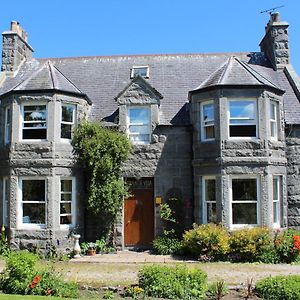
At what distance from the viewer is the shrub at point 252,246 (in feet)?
49.2

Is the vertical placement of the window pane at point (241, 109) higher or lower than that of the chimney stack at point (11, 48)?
lower

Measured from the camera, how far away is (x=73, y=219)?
55.7 ft

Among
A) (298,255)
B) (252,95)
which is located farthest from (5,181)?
(298,255)

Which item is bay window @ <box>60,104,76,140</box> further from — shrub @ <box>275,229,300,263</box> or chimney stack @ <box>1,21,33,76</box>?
shrub @ <box>275,229,300,263</box>

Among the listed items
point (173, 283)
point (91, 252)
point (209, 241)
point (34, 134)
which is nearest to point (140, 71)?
point (34, 134)

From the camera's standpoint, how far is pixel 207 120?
17.1m

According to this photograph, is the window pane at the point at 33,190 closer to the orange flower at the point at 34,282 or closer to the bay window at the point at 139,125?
the bay window at the point at 139,125

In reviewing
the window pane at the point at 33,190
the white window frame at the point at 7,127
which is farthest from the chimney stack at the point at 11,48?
the window pane at the point at 33,190

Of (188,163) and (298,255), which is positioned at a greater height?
(188,163)

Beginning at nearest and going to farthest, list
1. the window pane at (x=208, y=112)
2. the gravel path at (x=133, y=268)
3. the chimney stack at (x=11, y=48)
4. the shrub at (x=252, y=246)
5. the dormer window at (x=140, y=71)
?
the gravel path at (x=133, y=268), the shrub at (x=252, y=246), the window pane at (x=208, y=112), the chimney stack at (x=11, y=48), the dormer window at (x=140, y=71)

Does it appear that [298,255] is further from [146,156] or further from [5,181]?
[5,181]

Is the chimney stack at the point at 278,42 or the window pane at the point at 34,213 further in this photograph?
the chimney stack at the point at 278,42

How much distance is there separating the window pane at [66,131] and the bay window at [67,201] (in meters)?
1.75

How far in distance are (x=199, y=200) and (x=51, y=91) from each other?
7270 millimetres
